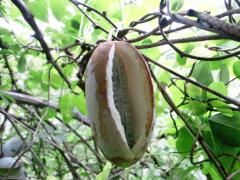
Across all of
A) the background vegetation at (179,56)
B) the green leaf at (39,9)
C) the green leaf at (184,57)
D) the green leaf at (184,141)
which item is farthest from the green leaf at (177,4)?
the green leaf at (39,9)

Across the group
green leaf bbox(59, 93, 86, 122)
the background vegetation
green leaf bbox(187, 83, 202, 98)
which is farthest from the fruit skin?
green leaf bbox(59, 93, 86, 122)

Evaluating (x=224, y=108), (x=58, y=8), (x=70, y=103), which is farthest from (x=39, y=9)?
(x=224, y=108)

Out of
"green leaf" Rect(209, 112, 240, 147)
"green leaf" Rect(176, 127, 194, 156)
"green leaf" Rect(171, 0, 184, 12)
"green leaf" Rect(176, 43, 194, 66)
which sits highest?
"green leaf" Rect(171, 0, 184, 12)

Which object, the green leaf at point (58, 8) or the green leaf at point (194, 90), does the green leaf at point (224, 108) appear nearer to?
the green leaf at point (194, 90)

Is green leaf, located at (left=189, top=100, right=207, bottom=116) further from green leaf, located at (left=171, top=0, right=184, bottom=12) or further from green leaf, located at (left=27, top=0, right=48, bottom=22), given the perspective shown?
green leaf, located at (left=27, top=0, right=48, bottom=22)

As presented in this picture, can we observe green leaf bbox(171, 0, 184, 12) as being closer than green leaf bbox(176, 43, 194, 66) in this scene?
Yes

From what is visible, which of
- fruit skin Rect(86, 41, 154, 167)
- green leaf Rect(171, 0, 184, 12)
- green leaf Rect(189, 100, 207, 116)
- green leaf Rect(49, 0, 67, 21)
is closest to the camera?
fruit skin Rect(86, 41, 154, 167)

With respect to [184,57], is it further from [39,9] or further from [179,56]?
[39,9]
